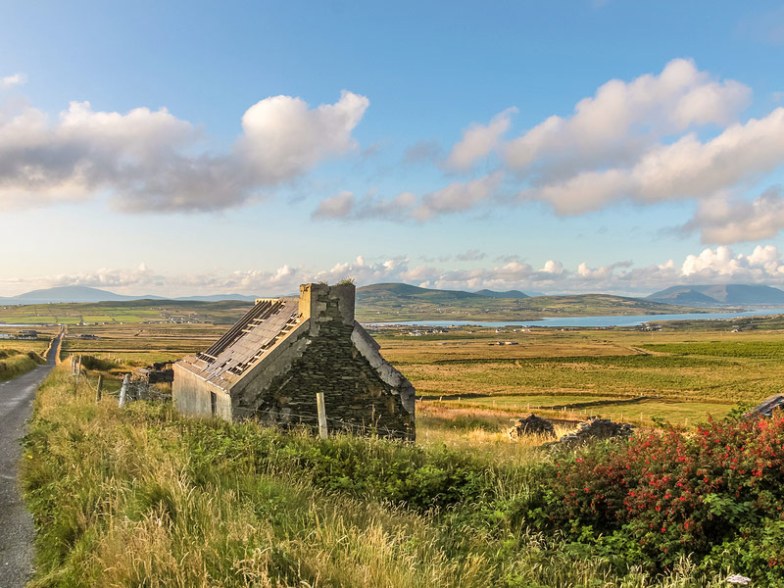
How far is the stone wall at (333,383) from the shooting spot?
53.6 feet

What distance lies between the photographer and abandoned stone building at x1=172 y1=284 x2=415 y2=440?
53.1 ft

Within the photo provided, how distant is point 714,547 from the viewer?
7.04m

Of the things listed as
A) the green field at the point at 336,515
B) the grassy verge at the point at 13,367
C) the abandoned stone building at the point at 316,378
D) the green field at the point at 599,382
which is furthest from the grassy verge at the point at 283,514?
the grassy verge at the point at 13,367

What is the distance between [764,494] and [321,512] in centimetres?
558

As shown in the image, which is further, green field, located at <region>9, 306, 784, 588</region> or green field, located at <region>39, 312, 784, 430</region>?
green field, located at <region>39, 312, 784, 430</region>

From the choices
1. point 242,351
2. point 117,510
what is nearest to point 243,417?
point 242,351

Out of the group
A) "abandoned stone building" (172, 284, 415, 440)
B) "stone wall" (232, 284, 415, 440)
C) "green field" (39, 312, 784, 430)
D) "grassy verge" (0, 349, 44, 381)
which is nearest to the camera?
"abandoned stone building" (172, 284, 415, 440)

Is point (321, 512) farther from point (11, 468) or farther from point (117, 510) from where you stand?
point (11, 468)

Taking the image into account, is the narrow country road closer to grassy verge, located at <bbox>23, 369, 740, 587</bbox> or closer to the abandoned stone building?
grassy verge, located at <bbox>23, 369, 740, 587</bbox>

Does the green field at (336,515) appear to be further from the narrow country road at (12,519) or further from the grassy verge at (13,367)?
the grassy verge at (13,367)

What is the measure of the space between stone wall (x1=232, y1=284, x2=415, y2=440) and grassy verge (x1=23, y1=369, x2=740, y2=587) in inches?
158

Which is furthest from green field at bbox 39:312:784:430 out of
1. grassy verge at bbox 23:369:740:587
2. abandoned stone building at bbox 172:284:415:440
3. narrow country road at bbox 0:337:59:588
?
narrow country road at bbox 0:337:59:588

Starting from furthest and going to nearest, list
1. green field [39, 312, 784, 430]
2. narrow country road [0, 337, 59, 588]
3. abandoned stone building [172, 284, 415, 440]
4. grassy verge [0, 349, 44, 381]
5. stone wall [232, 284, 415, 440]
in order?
green field [39, 312, 784, 430], grassy verge [0, 349, 44, 381], stone wall [232, 284, 415, 440], abandoned stone building [172, 284, 415, 440], narrow country road [0, 337, 59, 588]

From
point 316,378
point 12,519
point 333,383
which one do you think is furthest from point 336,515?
point 333,383
